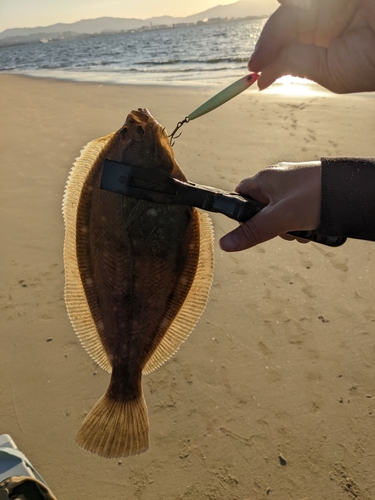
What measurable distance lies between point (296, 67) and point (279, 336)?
2.68m

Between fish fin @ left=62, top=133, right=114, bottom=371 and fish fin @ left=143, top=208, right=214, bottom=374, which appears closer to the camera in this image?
fish fin @ left=62, top=133, right=114, bottom=371

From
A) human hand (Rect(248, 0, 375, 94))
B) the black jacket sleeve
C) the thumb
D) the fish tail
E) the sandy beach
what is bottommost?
the sandy beach

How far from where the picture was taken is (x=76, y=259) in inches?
95.0

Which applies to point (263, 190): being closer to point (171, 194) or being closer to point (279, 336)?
point (171, 194)

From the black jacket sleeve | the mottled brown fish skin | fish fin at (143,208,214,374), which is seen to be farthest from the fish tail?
the black jacket sleeve

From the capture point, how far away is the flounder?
2.06 metres

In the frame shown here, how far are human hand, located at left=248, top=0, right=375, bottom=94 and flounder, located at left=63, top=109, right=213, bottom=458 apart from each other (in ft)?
2.76

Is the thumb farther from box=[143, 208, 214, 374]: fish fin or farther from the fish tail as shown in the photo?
the fish tail

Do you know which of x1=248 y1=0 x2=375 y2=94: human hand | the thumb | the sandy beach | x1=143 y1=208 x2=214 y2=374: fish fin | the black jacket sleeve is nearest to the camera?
the black jacket sleeve

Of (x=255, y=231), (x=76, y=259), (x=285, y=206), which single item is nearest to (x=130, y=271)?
(x=76, y=259)

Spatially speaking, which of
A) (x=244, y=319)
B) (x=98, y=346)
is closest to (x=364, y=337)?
(x=244, y=319)

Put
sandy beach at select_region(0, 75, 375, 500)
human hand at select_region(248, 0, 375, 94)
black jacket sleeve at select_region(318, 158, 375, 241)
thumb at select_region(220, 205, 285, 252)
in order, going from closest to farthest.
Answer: black jacket sleeve at select_region(318, 158, 375, 241), thumb at select_region(220, 205, 285, 252), human hand at select_region(248, 0, 375, 94), sandy beach at select_region(0, 75, 375, 500)

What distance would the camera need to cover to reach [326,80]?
2.46 metres

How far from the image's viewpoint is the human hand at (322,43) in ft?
7.32
